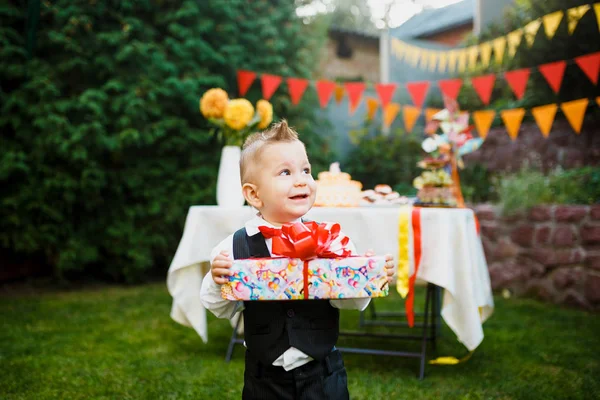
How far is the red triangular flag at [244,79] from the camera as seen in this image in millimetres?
5138

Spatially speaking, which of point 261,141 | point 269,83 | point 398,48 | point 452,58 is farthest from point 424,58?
point 261,141

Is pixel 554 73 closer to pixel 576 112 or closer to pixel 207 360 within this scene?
pixel 576 112

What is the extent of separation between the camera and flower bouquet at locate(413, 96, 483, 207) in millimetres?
2863

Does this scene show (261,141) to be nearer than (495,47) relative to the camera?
Yes

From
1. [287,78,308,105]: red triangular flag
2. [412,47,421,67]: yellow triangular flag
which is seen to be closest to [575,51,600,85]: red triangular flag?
[287,78,308,105]: red triangular flag

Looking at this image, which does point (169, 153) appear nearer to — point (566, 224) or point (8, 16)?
point (8, 16)

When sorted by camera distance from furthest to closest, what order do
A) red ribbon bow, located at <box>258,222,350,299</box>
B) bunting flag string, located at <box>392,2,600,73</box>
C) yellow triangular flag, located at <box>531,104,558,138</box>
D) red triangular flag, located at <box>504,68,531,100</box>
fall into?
Result: red triangular flag, located at <box>504,68,531,100</box> → yellow triangular flag, located at <box>531,104,558,138</box> → bunting flag string, located at <box>392,2,600,73</box> → red ribbon bow, located at <box>258,222,350,299</box>

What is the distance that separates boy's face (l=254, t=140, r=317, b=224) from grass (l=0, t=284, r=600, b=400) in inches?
50.8

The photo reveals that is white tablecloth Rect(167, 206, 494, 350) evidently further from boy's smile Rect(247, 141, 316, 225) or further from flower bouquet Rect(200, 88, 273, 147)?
boy's smile Rect(247, 141, 316, 225)

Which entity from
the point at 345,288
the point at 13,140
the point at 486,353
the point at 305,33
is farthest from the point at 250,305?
the point at 305,33

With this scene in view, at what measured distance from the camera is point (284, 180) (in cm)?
137

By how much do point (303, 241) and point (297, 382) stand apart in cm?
37

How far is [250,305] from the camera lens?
57.4 inches

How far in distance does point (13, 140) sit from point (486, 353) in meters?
4.11
